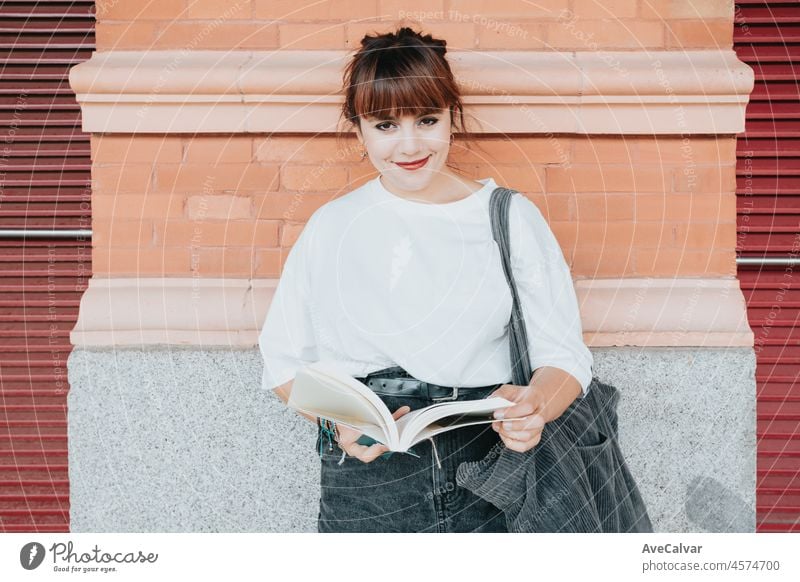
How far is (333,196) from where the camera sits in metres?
2.30

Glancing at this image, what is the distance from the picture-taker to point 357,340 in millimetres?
1801

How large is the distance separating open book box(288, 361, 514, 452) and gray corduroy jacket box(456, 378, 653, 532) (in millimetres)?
113

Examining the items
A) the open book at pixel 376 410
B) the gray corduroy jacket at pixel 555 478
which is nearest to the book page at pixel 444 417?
the open book at pixel 376 410

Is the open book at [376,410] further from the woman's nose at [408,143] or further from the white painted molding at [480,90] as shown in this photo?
the white painted molding at [480,90]

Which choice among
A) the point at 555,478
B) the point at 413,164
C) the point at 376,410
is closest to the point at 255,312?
the point at 413,164

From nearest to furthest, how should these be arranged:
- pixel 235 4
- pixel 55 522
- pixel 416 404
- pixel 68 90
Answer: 1. pixel 416 404
2. pixel 235 4
3. pixel 68 90
4. pixel 55 522

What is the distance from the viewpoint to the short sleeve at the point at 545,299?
5.49 ft

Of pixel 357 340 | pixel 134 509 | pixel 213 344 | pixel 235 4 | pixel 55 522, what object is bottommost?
pixel 55 522

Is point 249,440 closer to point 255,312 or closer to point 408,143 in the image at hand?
point 255,312

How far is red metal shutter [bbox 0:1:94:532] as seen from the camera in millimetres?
2559

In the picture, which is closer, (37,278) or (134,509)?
(134,509)

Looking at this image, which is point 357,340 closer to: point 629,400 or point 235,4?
point 629,400

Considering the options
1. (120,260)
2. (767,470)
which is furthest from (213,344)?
(767,470)

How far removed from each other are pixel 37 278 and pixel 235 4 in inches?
44.0
